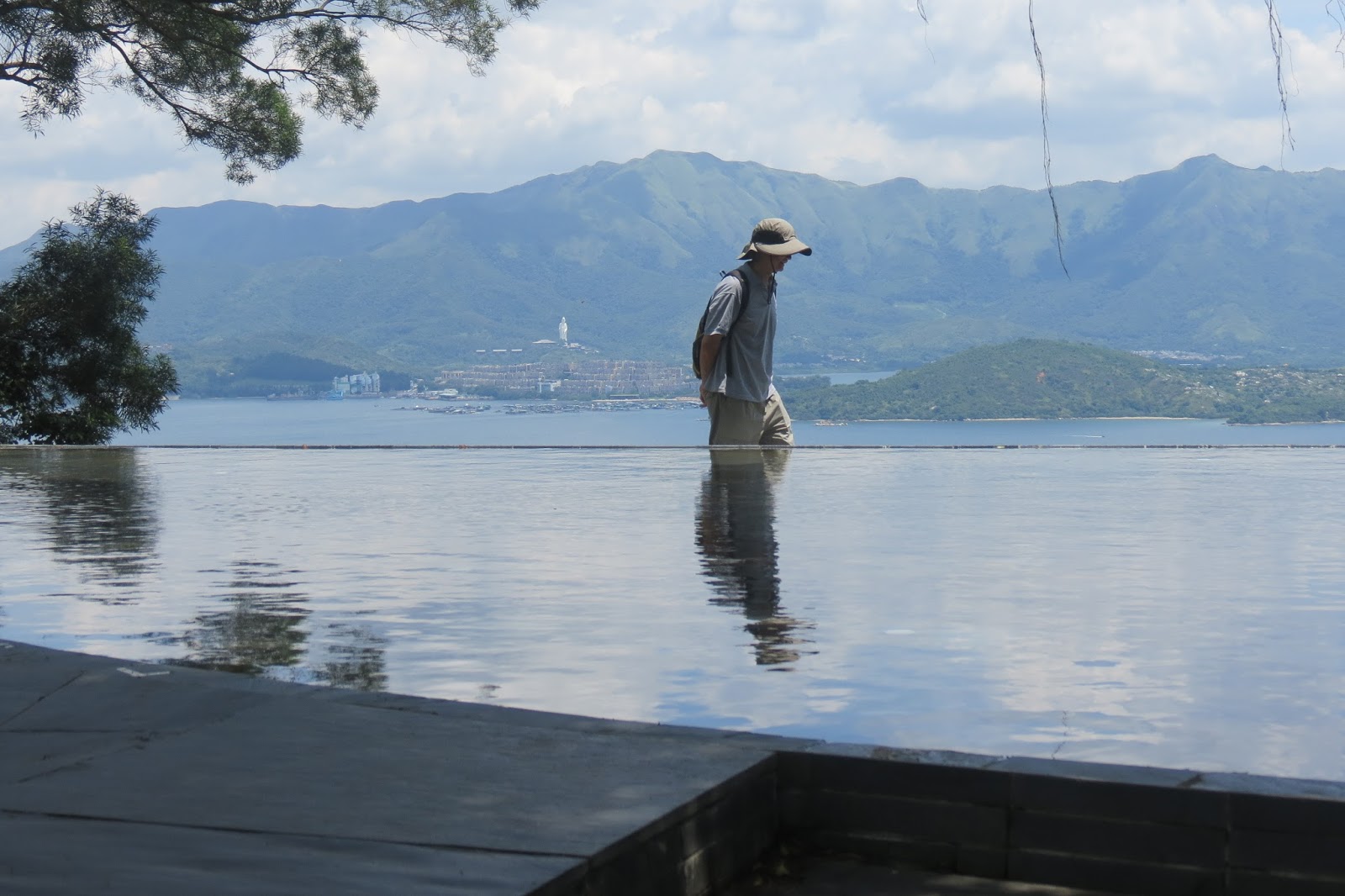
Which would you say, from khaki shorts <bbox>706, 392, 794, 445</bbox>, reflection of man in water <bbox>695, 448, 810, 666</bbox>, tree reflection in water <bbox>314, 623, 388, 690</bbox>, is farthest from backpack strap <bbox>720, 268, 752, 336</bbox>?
tree reflection in water <bbox>314, 623, 388, 690</bbox>

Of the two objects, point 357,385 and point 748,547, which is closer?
point 748,547

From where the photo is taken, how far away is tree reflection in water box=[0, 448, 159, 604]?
5.26 m

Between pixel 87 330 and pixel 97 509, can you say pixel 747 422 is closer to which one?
pixel 97 509

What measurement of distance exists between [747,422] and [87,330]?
16.1m

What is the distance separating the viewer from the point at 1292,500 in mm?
6926

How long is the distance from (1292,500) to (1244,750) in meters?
4.43

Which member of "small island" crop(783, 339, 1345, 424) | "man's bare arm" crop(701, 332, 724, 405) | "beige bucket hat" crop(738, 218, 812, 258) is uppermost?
"beige bucket hat" crop(738, 218, 812, 258)

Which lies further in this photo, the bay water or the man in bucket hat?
the man in bucket hat

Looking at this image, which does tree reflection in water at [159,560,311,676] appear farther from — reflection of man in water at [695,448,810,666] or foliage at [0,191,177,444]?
foliage at [0,191,177,444]

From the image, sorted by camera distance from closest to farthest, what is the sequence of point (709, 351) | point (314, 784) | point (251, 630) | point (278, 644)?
point (314, 784) → point (278, 644) → point (251, 630) → point (709, 351)

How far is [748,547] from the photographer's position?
18.1 ft

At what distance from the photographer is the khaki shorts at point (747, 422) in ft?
31.1

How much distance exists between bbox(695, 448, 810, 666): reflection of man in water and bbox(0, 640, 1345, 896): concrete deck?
3.28 feet

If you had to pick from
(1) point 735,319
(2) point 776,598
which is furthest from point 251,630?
(1) point 735,319
